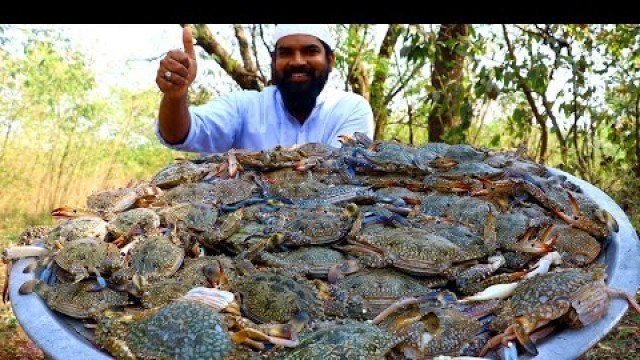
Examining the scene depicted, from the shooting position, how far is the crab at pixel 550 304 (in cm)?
146

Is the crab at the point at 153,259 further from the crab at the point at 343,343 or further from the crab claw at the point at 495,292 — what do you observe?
the crab claw at the point at 495,292

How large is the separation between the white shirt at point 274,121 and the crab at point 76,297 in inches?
78.8

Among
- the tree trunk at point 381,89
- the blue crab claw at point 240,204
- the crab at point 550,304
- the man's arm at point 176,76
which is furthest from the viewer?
the tree trunk at point 381,89

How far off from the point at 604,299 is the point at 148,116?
797 centimetres

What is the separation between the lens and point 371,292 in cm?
163

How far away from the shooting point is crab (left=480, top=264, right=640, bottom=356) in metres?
1.46

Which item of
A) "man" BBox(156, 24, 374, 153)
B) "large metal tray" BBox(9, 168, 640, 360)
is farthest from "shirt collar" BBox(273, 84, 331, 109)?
"large metal tray" BBox(9, 168, 640, 360)

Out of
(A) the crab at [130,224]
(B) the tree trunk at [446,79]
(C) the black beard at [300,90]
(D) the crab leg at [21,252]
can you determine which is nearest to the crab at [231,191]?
(A) the crab at [130,224]

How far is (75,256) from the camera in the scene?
1.79 metres

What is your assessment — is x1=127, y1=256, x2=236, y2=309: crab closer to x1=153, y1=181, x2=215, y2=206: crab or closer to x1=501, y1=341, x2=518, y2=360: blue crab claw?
x1=153, y1=181, x2=215, y2=206: crab

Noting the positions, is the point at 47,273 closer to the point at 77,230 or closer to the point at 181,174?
the point at 77,230

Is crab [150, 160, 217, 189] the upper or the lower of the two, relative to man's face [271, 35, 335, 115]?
lower

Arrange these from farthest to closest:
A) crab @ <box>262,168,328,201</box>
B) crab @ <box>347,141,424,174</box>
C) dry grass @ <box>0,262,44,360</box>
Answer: dry grass @ <box>0,262,44,360</box> < crab @ <box>347,141,424,174</box> < crab @ <box>262,168,328,201</box>

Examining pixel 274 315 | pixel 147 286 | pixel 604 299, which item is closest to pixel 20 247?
pixel 147 286
